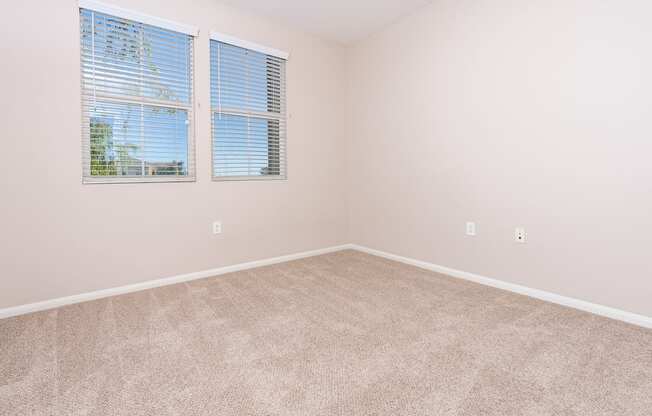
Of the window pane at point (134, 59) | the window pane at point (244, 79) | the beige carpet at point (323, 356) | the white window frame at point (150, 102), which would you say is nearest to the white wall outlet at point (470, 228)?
the beige carpet at point (323, 356)

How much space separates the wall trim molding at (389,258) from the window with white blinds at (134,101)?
870mm

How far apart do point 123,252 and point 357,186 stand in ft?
8.22

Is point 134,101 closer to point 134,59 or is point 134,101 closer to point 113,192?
point 134,59

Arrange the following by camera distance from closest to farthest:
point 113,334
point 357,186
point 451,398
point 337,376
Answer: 1. point 451,398
2. point 337,376
3. point 113,334
4. point 357,186

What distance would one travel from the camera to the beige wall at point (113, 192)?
2312 mm

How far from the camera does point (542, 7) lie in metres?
2.43

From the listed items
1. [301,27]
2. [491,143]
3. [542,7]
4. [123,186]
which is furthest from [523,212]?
[123,186]

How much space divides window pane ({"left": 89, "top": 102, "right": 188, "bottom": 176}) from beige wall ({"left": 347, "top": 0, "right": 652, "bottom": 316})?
206 cm

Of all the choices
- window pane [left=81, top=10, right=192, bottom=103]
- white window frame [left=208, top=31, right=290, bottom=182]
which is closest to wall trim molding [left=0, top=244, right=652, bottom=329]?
white window frame [left=208, top=31, right=290, bottom=182]

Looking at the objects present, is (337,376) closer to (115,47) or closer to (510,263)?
(510,263)

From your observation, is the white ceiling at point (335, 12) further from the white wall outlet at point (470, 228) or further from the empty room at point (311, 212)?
the white wall outlet at point (470, 228)

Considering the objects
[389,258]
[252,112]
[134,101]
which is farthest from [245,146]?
[389,258]

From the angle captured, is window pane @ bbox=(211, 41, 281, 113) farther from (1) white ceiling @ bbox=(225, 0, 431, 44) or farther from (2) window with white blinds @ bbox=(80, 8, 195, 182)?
(1) white ceiling @ bbox=(225, 0, 431, 44)

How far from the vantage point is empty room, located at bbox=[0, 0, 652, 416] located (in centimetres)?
159
